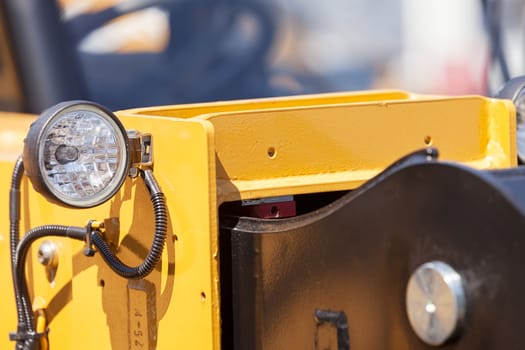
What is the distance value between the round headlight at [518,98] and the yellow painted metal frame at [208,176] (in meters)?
0.11

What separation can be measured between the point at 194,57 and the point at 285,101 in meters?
1.18

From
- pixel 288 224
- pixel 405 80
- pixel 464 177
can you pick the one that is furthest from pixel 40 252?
pixel 405 80

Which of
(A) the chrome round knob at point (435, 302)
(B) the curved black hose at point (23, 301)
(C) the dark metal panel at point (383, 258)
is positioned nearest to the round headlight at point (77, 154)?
(C) the dark metal panel at point (383, 258)

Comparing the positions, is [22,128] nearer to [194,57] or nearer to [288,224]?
[194,57]

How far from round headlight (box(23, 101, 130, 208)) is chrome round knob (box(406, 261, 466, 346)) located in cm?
60

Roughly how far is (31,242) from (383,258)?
0.86m

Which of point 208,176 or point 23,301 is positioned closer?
point 208,176

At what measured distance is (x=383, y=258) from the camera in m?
1.50

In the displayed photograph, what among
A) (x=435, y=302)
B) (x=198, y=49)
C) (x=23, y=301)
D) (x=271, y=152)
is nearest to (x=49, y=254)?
(x=23, y=301)

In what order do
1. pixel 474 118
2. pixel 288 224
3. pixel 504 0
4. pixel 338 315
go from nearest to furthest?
pixel 338 315, pixel 288 224, pixel 474 118, pixel 504 0

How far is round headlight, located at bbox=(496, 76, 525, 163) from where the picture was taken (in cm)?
225

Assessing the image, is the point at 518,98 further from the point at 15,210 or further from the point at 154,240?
the point at 15,210

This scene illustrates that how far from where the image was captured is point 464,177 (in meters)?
1.35

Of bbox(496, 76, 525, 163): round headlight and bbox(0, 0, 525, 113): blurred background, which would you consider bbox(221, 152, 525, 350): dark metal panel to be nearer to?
bbox(496, 76, 525, 163): round headlight
